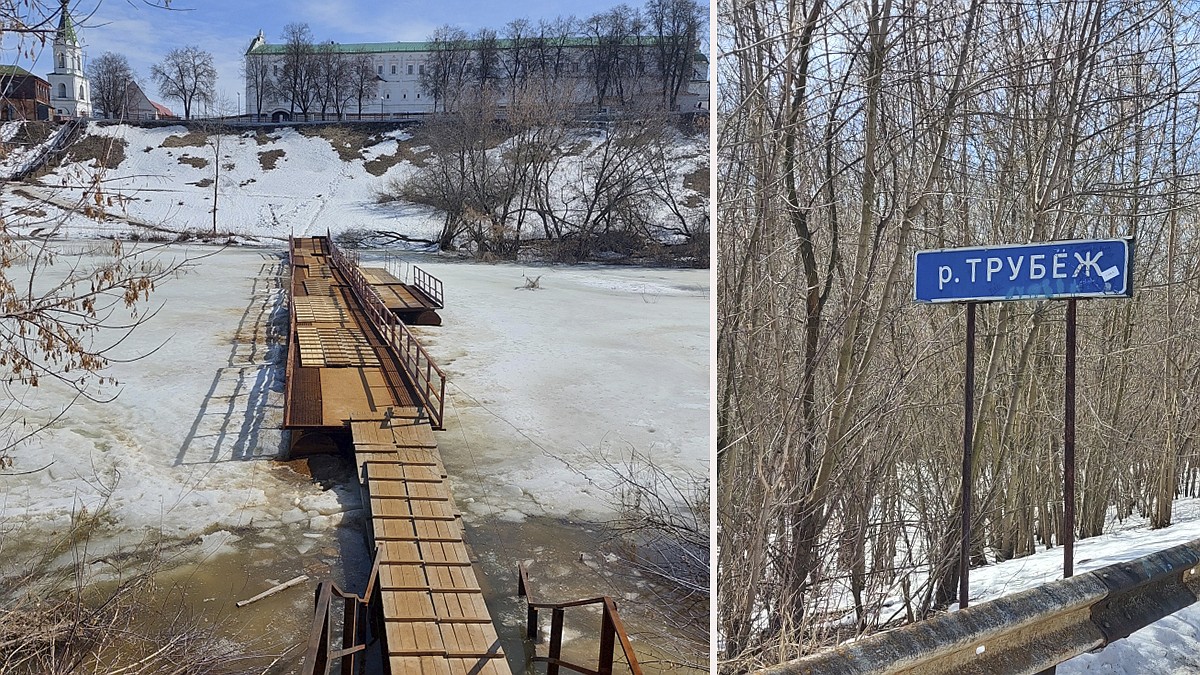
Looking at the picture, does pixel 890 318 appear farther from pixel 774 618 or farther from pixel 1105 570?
pixel 1105 570

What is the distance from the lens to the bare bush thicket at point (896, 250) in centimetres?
102

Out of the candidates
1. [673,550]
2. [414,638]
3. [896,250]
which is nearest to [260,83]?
[414,638]

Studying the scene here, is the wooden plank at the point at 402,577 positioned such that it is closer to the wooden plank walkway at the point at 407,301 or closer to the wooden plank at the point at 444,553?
the wooden plank at the point at 444,553

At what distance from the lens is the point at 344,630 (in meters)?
2.82

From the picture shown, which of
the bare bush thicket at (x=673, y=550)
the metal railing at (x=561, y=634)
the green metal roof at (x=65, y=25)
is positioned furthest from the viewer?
the bare bush thicket at (x=673, y=550)

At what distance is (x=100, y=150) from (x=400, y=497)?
2.33 meters

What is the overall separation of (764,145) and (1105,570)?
123cm

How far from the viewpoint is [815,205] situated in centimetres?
104

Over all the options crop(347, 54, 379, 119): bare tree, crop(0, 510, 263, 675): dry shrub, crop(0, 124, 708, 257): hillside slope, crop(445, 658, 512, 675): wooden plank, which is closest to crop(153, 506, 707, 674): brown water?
crop(0, 510, 263, 675): dry shrub

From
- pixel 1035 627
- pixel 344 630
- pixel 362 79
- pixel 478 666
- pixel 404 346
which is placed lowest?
pixel 478 666

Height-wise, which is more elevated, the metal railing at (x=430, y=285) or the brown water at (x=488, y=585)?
the metal railing at (x=430, y=285)

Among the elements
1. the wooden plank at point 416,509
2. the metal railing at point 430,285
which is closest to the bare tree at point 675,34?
the wooden plank at point 416,509

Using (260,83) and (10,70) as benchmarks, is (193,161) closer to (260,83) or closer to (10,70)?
(260,83)

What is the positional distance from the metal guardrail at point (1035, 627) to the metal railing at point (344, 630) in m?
1.22
